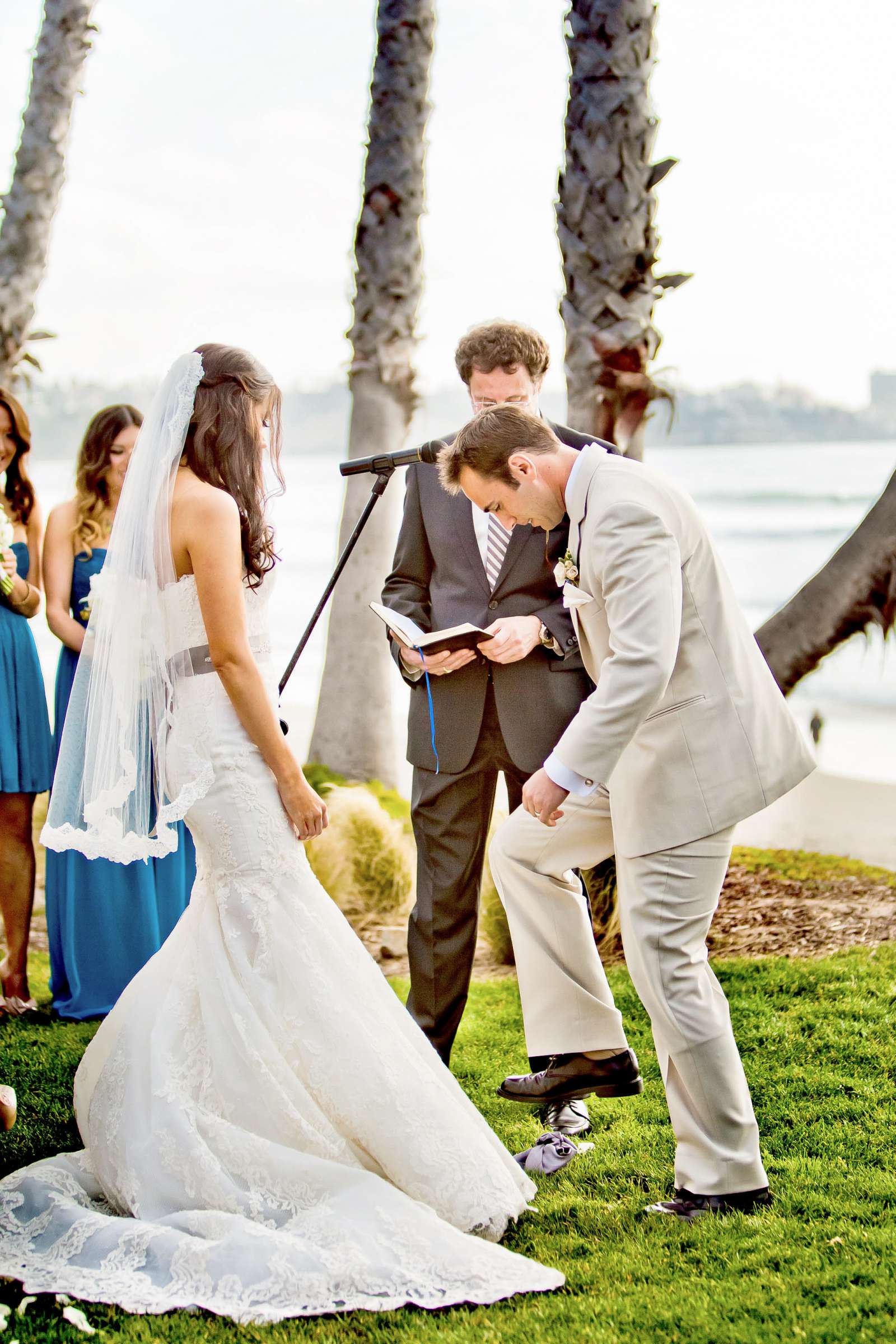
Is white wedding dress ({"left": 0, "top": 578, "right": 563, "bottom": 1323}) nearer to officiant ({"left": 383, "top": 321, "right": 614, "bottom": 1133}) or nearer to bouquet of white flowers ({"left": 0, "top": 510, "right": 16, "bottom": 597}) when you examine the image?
officiant ({"left": 383, "top": 321, "right": 614, "bottom": 1133})

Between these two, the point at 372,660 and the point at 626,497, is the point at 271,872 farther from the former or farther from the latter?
the point at 372,660

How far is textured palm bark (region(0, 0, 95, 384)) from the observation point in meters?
8.96

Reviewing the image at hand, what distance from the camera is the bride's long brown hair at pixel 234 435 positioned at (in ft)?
9.98

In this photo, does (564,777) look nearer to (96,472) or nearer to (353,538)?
(353,538)

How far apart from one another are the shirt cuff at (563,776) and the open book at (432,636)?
673 millimetres

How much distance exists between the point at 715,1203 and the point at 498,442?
1829mm

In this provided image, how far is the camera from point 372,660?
802cm

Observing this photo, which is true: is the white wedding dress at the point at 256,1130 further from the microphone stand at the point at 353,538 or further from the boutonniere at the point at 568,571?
the boutonniere at the point at 568,571

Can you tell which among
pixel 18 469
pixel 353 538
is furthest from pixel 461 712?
pixel 18 469

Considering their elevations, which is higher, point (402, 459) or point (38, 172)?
point (38, 172)

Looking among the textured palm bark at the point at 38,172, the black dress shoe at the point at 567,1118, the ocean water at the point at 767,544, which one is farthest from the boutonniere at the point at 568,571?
the ocean water at the point at 767,544

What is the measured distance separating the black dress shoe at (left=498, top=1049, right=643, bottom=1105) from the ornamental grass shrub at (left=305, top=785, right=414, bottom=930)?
9.82 ft

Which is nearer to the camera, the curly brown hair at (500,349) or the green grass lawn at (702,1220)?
the green grass lawn at (702,1220)

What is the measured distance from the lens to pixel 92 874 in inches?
188
